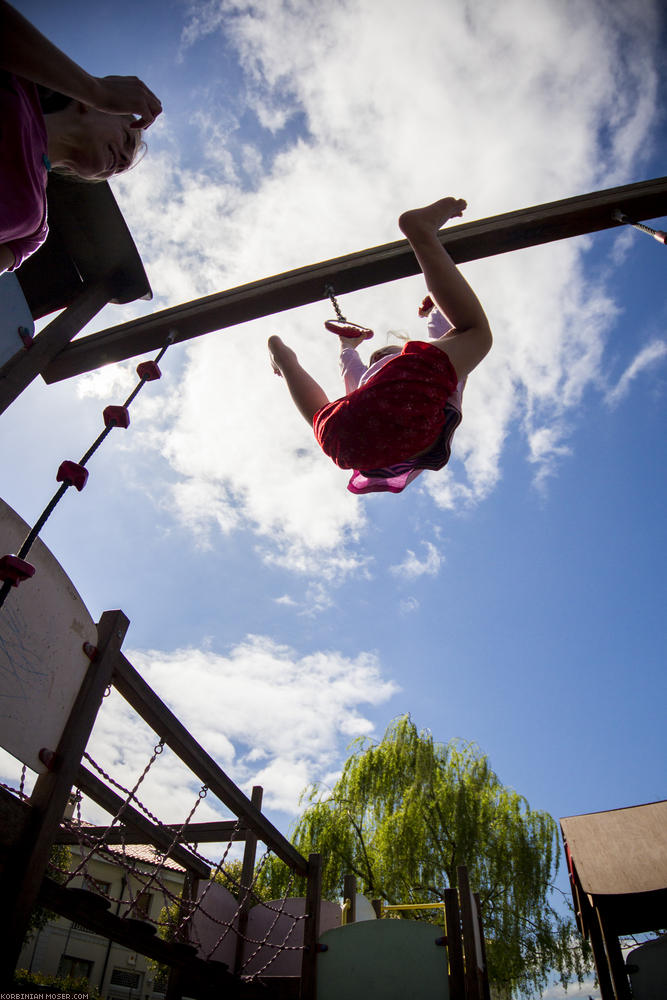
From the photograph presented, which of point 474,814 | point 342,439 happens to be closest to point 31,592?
point 342,439

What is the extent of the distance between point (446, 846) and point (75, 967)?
59.1ft

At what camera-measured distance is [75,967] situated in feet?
64.2

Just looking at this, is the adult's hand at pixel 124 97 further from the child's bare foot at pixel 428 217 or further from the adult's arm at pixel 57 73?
the child's bare foot at pixel 428 217

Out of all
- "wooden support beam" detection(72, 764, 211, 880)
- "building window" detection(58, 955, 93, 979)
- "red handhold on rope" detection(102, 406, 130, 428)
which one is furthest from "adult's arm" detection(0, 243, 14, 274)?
"building window" detection(58, 955, 93, 979)

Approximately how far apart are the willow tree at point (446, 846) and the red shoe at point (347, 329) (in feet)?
32.1

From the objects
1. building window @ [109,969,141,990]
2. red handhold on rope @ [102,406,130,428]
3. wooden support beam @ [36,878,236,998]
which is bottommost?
wooden support beam @ [36,878,236,998]

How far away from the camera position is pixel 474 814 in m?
10.3

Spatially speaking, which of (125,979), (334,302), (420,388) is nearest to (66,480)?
(420,388)

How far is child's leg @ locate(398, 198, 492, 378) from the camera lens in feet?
6.05

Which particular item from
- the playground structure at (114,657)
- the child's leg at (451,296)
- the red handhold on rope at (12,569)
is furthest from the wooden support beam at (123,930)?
the child's leg at (451,296)

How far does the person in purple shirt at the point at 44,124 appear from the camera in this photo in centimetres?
81

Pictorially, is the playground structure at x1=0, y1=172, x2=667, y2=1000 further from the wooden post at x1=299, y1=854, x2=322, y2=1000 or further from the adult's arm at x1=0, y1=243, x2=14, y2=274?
the adult's arm at x1=0, y1=243, x2=14, y2=274

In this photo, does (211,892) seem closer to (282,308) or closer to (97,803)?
(97,803)

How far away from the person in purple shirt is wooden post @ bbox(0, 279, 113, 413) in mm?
1206
